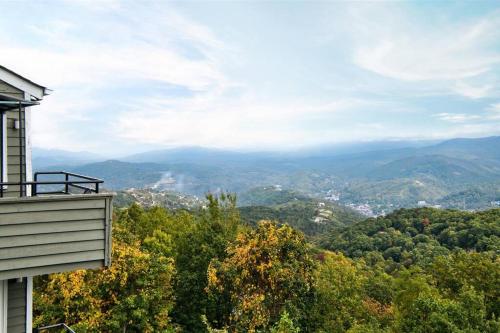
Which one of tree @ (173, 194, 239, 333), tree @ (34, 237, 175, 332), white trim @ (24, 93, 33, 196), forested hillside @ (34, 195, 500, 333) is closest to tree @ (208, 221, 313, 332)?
forested hillside @ (34, 195, 500, 333)

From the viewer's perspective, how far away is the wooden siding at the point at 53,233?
5836 millimetres

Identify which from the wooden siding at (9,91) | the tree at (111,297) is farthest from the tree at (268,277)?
the wooden siding at (9,91)

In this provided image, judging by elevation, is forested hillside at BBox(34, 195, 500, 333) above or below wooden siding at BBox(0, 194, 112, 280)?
below

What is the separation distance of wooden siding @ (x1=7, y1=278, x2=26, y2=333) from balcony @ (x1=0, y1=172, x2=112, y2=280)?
4.88 feet

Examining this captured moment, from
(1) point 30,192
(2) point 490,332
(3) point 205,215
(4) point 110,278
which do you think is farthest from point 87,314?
(2) point 490,332

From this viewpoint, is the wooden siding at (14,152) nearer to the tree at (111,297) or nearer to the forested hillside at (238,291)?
the forested hillside at (238,291)

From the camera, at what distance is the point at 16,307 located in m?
7.21

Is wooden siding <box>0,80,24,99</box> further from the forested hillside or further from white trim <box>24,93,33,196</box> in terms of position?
the forested hillside

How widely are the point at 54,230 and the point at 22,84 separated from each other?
3397 millimetres

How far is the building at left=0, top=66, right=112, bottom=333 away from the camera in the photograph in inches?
231

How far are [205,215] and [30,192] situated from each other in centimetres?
1898

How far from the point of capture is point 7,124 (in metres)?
7.61

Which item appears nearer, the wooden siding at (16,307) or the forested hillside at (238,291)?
the wooden siding at (16,307)

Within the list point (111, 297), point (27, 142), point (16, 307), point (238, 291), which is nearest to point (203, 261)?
point (238, 291)
